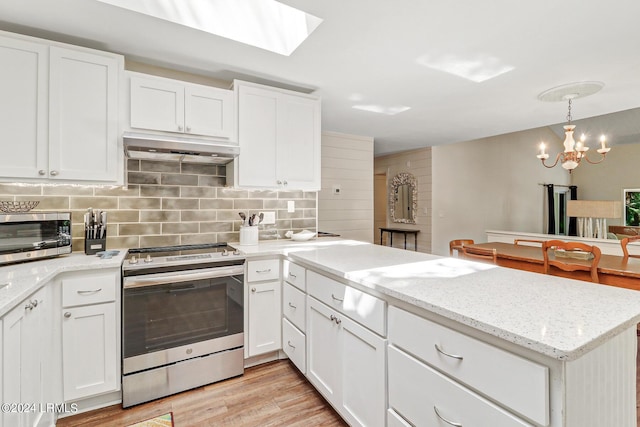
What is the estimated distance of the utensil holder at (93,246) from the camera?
6.81 feet

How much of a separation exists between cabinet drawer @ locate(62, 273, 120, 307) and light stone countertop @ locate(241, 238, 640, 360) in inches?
48.9

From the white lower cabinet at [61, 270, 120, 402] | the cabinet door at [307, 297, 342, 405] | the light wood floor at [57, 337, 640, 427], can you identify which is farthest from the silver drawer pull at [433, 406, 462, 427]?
the white lower cabinet at [61, 270, 120, 402]

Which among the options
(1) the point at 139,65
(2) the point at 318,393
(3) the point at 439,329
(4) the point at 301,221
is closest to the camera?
(3) the point at 439,329

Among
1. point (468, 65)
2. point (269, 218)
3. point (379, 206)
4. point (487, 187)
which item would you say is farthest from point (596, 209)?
point (269, 218)

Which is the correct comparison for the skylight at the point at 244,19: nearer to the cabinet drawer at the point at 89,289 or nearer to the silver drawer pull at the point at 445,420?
the cabinet drawer at the point at 89,289

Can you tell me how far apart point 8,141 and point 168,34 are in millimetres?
1174

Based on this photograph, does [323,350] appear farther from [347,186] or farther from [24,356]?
[347,186]

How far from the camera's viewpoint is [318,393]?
Result: 2.06 meters

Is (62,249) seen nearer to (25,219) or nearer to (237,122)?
(25,219)

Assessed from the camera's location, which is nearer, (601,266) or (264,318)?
(264,318)

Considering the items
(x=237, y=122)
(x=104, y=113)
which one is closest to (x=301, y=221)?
(x=237, y=122)

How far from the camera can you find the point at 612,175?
26.8 feet

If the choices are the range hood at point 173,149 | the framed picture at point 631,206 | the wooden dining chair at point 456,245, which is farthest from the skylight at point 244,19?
the framed picture at point 631,206

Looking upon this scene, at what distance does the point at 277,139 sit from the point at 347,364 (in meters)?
1.89
